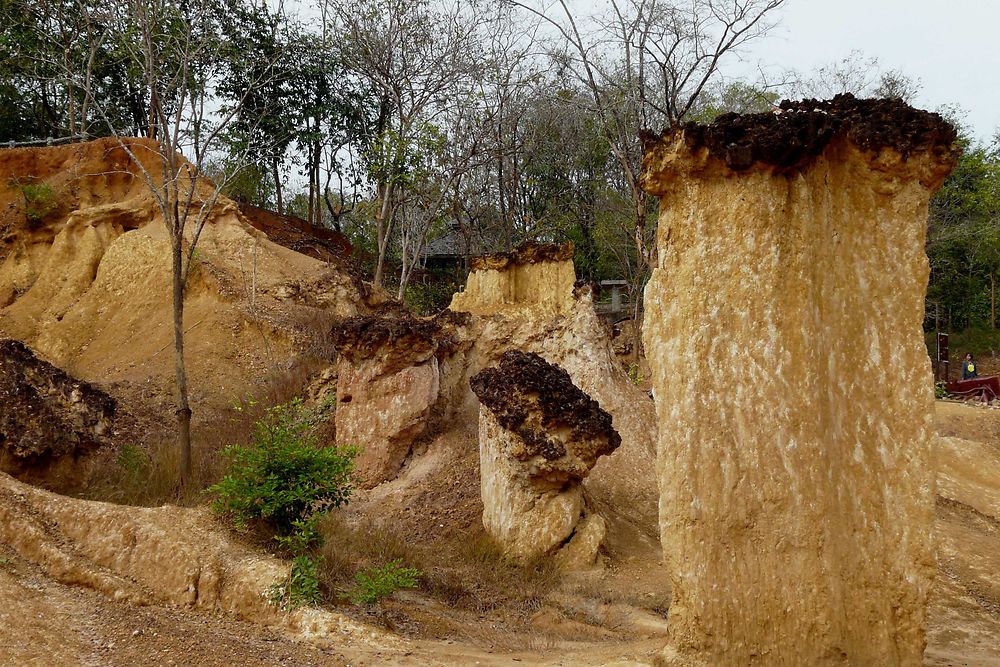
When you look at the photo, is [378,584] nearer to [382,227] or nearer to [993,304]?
[382,227]

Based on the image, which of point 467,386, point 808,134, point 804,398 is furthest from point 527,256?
point 804,398

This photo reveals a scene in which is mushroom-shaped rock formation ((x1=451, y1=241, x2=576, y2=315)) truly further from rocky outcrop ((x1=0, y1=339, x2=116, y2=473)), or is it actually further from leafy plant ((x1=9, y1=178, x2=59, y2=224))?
leafy plant ((x1=9, y1=178, x2=59, y2=224))

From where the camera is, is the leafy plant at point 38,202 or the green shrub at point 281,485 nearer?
the green shrub at point 281,485

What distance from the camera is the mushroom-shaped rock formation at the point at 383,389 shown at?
954cm

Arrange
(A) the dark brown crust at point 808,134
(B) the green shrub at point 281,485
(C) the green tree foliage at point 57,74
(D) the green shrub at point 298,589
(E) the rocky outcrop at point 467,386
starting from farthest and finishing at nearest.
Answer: (C) the green tree foliage at point 57,74, (E) the rocky outcrop at point 467,386, (B) the green shrub at point 281,485, (D) the green shrub at point 298,589, (A) the dark brown crust at point 808,134

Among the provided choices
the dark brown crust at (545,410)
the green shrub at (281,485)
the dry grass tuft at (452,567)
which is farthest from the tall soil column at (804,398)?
the dark brown crust at (545,410)

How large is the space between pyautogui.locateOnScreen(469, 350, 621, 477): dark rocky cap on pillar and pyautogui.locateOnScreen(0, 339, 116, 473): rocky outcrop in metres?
3.82

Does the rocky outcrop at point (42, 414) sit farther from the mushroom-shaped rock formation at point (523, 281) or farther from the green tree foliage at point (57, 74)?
the green tree foliage at point (57, 74)

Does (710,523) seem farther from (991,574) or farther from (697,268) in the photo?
(991,574)

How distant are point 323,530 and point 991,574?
21.1 feet

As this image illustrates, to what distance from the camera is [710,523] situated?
4254mm

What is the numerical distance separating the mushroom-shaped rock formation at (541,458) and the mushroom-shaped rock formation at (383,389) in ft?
6.84

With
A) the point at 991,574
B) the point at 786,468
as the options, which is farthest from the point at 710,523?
the point at 991,574

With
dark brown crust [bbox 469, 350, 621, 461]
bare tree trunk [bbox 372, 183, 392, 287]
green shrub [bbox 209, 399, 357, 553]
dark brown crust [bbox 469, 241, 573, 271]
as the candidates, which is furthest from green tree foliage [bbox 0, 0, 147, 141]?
green shrub [bbox 209, 399, 357, 553]
